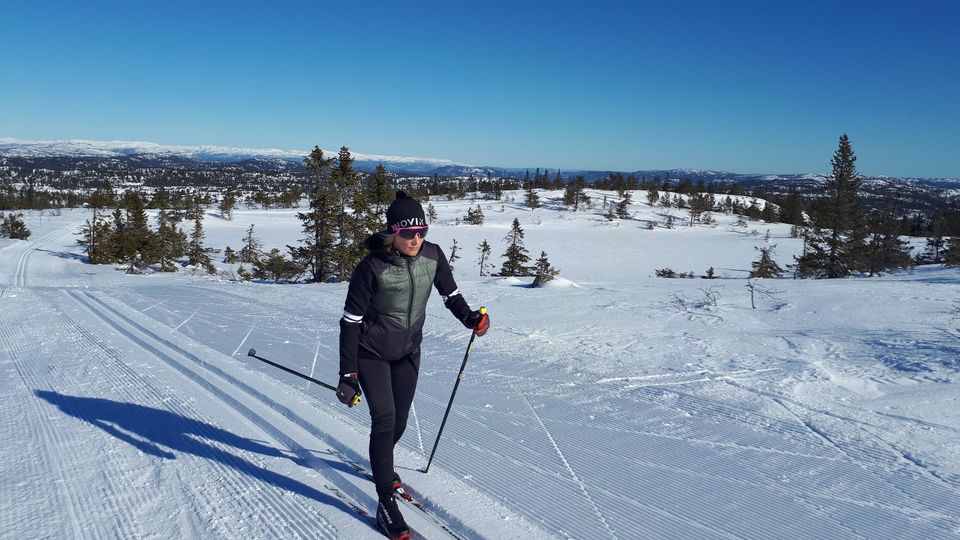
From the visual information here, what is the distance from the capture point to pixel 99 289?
50.1ft

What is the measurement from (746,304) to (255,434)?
1003 cm

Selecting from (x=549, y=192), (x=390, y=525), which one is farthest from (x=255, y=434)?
(x=549, y=192)

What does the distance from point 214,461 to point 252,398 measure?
5.05ft

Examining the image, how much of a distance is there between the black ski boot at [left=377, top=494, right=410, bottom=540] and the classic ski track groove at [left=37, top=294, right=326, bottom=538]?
34 cm

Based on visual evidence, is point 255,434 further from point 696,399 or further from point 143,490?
point 696,399

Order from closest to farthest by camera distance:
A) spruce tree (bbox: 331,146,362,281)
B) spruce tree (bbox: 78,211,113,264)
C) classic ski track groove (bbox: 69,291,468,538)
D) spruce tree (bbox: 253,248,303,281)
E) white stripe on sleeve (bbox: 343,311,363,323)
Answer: white stripe on sleeve (bbox: 343,311,363,323) < classic ski track groove (bbox: 69,291,468,538) < spruce tree (bbox: 331,146,362,281) < spruce tree (bbox: 253,248,303,281) < spruce tree (bbox: 78,211,113,264)

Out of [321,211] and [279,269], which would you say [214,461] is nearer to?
[321,211]

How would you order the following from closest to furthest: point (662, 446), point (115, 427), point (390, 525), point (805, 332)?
point (390, 525) → point (662, 446) → point (115, 427) → point (805, 332)

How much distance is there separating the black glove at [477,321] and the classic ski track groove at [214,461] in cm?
162

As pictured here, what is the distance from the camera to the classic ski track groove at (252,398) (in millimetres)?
3898

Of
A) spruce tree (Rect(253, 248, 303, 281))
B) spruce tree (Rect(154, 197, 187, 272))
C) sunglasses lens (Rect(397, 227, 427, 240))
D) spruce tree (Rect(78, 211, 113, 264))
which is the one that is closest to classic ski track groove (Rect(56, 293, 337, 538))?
sunglasses lens (Rect(397, 227, 427, 240))

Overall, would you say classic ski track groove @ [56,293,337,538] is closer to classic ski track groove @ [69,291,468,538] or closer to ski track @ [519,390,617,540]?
classic ski track groove @ [69,291,468,538]

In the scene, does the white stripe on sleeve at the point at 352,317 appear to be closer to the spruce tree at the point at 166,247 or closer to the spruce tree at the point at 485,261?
the spruce tree at the point at 166,247

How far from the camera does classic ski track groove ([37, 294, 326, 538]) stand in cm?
349
